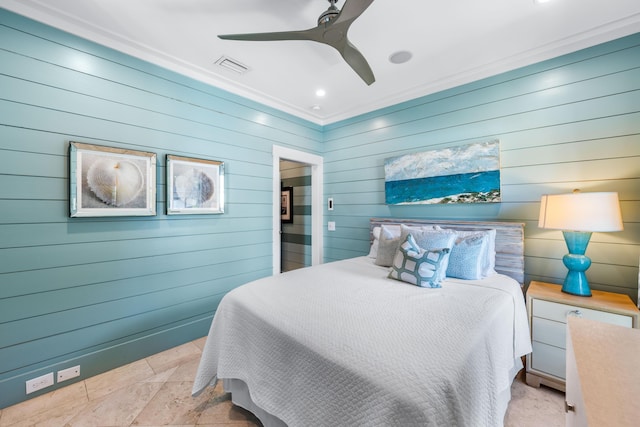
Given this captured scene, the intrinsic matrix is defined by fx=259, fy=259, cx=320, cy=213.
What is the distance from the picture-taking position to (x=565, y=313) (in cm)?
185

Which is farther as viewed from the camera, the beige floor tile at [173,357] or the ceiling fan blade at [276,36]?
the beige floor tile at [173,357]

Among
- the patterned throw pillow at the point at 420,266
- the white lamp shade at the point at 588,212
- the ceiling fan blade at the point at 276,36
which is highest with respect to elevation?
the ceiling fan blade at the point at 276,36

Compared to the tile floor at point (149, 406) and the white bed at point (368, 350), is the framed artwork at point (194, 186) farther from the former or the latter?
the tile floor at point (149, 406)

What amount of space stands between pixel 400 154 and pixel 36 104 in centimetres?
329

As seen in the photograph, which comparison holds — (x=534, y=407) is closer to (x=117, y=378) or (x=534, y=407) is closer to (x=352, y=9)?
(x=352, y=9)

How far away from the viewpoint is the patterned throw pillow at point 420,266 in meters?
1.95

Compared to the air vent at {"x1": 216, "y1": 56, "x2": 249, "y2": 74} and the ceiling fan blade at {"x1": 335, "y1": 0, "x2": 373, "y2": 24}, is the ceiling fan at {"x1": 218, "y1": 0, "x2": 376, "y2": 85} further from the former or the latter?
the air vent at {"x1": 216, "y1": 56, "x2": 249, "y2": 74}

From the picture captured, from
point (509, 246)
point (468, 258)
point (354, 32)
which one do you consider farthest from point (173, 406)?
point (354, 32)

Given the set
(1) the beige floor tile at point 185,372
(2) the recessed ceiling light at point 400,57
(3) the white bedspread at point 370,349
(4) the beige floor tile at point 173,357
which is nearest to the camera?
(3) the white bedspread at point 370,349

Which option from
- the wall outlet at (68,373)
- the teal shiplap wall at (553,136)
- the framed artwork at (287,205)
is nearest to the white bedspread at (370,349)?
the teal shiplap wall at (553,136)

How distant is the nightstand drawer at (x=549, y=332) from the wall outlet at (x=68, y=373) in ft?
11.5

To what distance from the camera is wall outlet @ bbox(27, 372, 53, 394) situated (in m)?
1.82

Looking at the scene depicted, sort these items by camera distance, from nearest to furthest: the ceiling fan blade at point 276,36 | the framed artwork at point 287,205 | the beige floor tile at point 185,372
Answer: the ceiling fan blade at point 276,36
the beige floor tile at point 185,372
the framed artwork at point 287,205

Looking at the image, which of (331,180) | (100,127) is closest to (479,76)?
(331,180)
